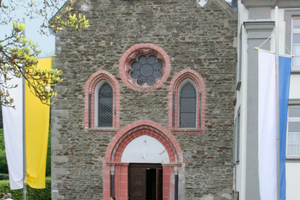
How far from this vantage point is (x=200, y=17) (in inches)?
717

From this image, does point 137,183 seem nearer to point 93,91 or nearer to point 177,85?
point 93,91

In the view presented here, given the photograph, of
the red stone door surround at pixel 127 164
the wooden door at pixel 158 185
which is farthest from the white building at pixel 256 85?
the wooden door at pixel 158 185

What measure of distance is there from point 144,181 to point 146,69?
3891mm

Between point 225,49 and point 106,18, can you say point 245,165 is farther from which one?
point 106,18

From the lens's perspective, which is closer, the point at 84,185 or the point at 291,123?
the point at 291,123

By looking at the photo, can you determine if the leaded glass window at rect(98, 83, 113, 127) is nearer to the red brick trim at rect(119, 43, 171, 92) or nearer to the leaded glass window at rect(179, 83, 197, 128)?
the red brick trim at rect(119, 43, 171, 92)

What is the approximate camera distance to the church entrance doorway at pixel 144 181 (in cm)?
1830

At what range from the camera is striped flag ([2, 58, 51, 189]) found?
1723cm

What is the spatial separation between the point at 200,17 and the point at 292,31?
4623mm

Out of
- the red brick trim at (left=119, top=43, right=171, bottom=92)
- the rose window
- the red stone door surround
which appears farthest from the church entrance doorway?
the rose window

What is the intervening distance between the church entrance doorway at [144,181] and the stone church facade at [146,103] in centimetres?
3

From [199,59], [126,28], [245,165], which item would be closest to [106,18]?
[126,28]

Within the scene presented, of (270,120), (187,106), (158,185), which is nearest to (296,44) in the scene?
(270,120)

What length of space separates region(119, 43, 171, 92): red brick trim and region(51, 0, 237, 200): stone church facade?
0.03 metres
